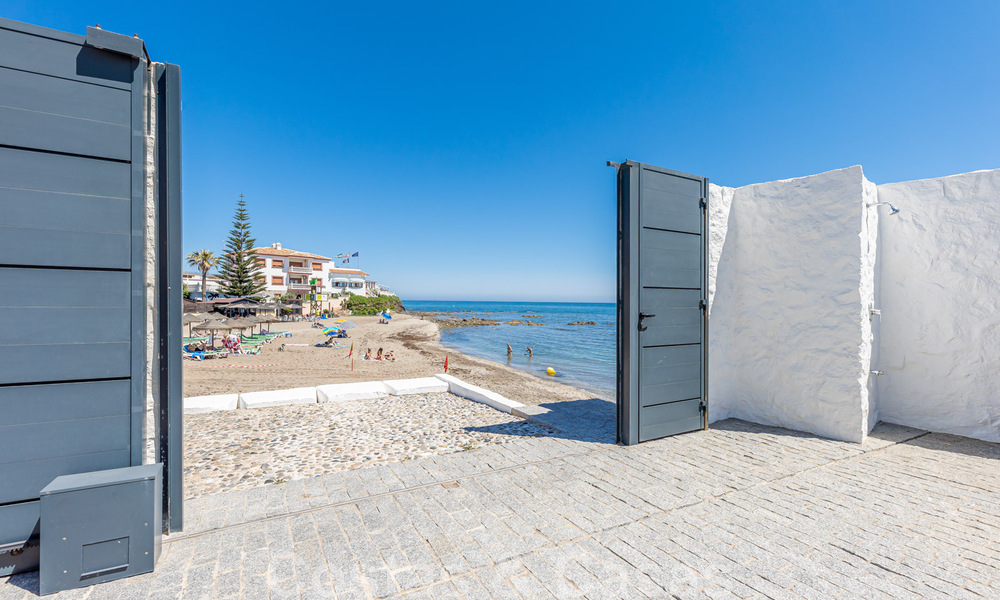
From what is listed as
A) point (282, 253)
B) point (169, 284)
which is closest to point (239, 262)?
point (282, 253)

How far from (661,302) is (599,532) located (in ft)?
9.25

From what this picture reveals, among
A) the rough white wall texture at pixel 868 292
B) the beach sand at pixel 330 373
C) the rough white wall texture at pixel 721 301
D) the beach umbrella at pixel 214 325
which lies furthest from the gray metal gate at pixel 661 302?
the beach umbrella at pixel 214 325

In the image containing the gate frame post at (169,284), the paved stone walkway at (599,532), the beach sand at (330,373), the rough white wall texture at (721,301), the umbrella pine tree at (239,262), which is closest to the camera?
the paved stone walkway at (599,532)

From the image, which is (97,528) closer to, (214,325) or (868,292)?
(868,292)

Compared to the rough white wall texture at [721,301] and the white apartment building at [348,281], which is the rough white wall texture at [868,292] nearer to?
the rough white wall texture at [721,301]

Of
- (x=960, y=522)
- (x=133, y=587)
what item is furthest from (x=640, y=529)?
(x=133, y=587)

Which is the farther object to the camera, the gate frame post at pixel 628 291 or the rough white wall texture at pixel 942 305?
the rough white wall texture at pixel 942 305

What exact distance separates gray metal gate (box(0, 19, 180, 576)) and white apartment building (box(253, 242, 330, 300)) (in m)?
50.2

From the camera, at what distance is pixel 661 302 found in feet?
15.6

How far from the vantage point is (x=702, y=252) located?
5.09m

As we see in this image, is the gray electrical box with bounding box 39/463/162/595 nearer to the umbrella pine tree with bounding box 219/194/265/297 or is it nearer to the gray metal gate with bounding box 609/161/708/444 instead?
the gray metal gate with bounding box 609/161/708/444

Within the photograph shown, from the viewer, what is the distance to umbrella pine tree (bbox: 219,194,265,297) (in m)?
35.5

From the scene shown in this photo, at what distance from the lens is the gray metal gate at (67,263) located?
2.25 metres

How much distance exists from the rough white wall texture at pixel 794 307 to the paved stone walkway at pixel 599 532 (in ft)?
3.17
